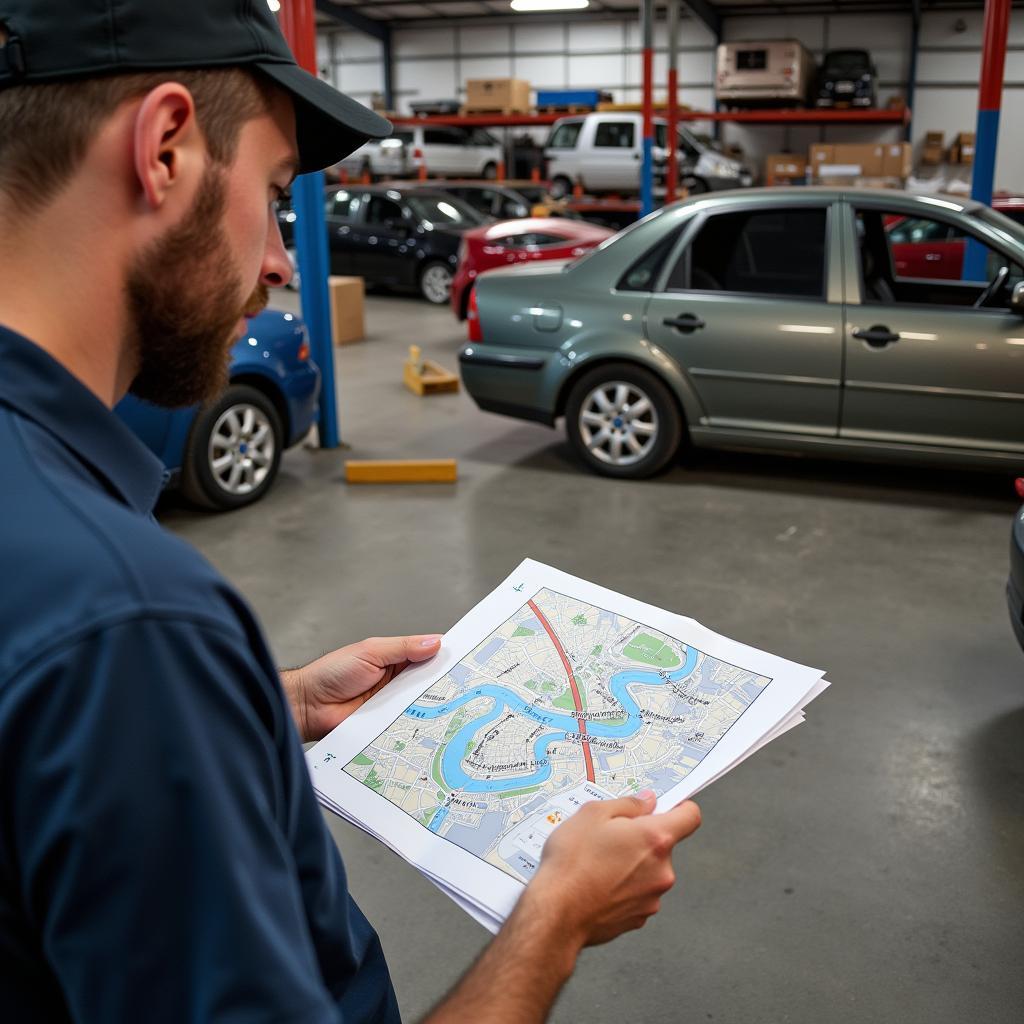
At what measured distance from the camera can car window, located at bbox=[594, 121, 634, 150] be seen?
57.3 ft

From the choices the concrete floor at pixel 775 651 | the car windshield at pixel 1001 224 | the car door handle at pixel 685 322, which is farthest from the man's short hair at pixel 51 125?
the car windshield at pixel 1001 224

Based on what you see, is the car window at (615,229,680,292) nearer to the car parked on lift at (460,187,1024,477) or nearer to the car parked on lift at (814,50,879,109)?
the car parked on lift at (460,187,1024,477)

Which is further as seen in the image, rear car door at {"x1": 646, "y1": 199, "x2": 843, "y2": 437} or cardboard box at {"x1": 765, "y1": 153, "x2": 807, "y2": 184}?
cardboard box at {"x1": 765, "y1": 153, "x2": 807, "y2": 184}

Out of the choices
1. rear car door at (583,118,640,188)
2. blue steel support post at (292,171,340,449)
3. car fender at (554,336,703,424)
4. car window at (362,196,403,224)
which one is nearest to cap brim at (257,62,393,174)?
car fender at (554,336,703,424)

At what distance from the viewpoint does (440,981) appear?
7.43 feet

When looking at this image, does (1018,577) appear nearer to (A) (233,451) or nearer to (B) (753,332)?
(B) (753,332)

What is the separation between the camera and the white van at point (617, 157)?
54.5 ft

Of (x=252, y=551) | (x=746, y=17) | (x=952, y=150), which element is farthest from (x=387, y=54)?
(x=252, y=551)

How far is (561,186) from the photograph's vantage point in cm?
1839

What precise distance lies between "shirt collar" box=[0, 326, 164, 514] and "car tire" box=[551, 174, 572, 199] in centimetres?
1824

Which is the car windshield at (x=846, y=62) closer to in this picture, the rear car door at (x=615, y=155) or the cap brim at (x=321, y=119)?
the rear car door at (x=615, y=155)

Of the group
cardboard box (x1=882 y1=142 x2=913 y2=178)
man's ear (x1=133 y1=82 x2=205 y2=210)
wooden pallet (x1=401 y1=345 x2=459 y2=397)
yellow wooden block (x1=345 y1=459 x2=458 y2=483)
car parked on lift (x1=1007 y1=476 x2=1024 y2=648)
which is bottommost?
yellow wooden block (x1=345 y1=459 x2=458 y2=483)

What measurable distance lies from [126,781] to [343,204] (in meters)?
13.0

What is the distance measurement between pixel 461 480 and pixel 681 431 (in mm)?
1205
